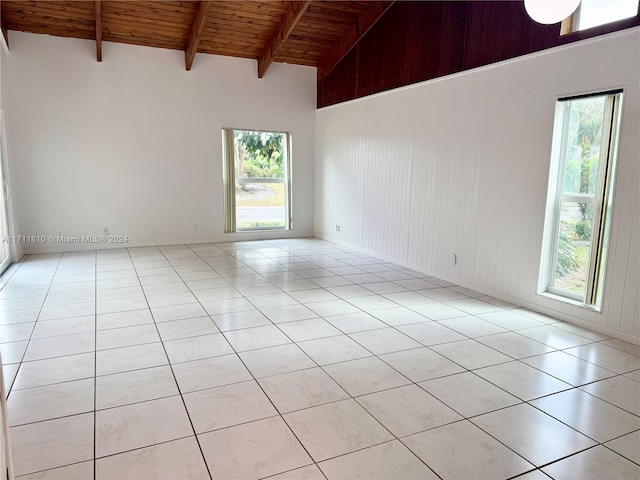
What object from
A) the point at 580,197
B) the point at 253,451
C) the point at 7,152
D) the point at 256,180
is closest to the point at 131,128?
the point at 7,152

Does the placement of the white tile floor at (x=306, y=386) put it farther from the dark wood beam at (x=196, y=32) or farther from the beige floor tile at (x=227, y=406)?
the dark wood beam at (x=196, y=32)

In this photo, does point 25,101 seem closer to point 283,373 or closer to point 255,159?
point 255,159

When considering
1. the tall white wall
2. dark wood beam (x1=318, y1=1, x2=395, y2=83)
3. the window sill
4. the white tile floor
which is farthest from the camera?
dark wood beam (x1=318, y1=1, x2=395, y2=83)

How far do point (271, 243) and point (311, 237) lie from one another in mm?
939

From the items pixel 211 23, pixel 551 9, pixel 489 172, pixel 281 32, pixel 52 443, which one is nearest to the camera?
pixel 52 443

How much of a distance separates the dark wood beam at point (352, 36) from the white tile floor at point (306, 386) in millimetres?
3721

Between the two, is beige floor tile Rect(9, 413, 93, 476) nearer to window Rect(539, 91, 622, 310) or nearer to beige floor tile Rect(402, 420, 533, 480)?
beige floor tile Rect(402, 420, 533, 480)

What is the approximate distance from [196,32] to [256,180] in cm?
245

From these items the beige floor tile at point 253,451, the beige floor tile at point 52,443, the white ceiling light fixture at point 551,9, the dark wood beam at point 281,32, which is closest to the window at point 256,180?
the dark wood beam at point 281,32

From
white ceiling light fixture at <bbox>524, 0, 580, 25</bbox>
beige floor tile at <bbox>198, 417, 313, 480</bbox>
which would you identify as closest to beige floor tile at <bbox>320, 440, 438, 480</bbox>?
beige floor tile at <bbox>198, 417, 313, 480</bbox>

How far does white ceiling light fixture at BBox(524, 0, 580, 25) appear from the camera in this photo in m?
2.63

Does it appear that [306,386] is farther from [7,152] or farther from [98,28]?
[98,28]

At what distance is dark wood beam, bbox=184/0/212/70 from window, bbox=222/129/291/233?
1190 mm

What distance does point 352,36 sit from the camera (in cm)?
612
